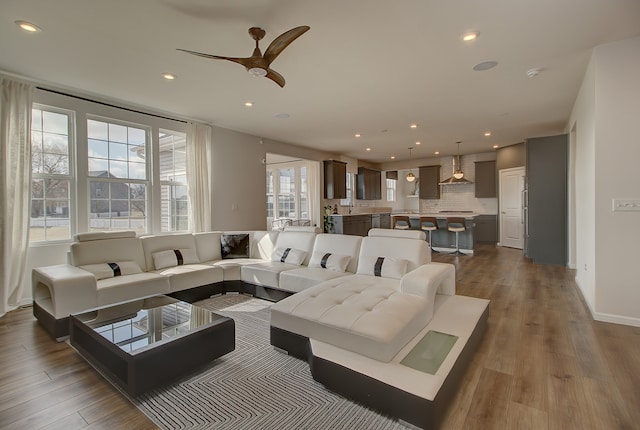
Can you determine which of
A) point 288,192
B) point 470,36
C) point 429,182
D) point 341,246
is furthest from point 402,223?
point 470,36

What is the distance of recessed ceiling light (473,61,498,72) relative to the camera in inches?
131

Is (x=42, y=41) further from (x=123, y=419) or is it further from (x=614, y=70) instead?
(x=614, y=70)

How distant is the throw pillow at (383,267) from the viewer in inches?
126

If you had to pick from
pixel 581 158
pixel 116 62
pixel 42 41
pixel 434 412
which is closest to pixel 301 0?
pixel 116 62

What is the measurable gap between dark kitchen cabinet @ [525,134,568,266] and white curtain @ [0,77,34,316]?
823cm

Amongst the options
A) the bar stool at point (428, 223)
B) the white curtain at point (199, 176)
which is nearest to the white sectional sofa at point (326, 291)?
the white curtain at point (199, 176)

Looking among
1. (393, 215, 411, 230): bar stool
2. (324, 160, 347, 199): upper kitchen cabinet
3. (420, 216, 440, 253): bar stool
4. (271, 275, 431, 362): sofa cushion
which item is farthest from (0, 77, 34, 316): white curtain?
(420, 216, 440, 253): bar stool

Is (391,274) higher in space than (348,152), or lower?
lower

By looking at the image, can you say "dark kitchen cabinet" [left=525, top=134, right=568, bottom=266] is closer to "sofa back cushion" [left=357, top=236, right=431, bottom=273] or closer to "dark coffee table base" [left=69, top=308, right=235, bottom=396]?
"sofa back cushion" [left=357, top=236, right=431, bottom=273]

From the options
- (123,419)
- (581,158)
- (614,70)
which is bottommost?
(123,419)

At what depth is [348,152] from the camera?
905 cm

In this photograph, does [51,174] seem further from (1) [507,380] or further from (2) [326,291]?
(1) [507,380]

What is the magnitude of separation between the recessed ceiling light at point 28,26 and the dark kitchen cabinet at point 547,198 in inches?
296

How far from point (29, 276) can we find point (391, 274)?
4658 millimetres
